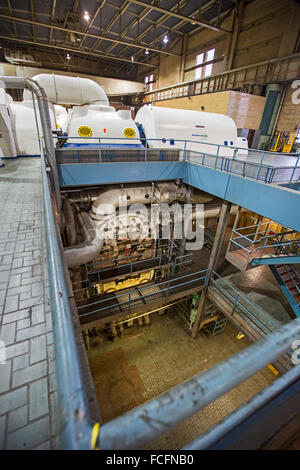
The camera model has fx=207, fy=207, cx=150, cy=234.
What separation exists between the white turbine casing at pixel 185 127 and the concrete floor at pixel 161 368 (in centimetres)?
824

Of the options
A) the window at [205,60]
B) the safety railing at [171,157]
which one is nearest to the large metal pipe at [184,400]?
the safety railing at [171,157]

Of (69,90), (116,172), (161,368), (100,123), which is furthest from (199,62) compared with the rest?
(161,368)

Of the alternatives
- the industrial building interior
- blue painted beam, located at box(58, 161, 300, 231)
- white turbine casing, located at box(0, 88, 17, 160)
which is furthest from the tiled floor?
white turbine casing, located at box(0, 88, 17, 160)

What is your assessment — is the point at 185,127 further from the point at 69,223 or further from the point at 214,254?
the point at 69,223

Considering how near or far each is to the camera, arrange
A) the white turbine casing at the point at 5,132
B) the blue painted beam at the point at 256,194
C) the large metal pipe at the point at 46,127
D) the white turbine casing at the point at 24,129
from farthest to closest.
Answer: the white turbine casing at the point at 24,129 < the white turbine casing at the point at 5,132 < the large metal pipe at the point at 46,127 < the blue painted beam at the point at 256,194

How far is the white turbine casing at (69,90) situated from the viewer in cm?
859

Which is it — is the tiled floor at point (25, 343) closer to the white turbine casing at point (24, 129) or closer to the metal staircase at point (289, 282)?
the metal staircase at point (289, 282)

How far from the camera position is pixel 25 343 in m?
1.70

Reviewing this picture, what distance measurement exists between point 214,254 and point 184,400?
307 inches

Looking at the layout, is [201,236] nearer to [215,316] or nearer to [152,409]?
[215,316]

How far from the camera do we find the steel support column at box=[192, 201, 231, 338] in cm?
722

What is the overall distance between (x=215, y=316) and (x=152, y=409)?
9877 millimetres

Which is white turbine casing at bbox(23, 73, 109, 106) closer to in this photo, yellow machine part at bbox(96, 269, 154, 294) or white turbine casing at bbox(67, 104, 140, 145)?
white turbine casing at bbox(67, 104, 140, 145)

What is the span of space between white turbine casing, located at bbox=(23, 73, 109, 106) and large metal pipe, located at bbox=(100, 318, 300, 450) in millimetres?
11091
